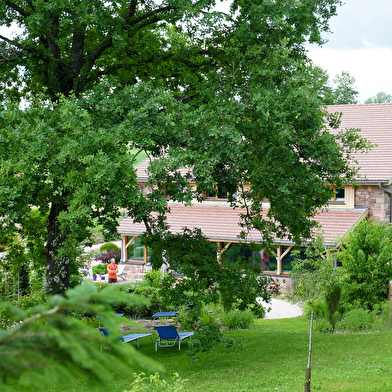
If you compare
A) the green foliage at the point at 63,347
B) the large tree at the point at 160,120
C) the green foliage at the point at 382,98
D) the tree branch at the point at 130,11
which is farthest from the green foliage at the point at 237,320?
the green foliage at the point at 382,98

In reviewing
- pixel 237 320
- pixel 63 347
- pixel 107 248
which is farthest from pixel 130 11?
pixel 107 248

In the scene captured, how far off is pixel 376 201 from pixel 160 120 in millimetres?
15513

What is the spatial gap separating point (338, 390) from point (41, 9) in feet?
30.4

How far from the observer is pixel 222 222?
24078 mm

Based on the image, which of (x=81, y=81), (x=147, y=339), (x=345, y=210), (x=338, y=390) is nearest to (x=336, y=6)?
(x=81, y=81)

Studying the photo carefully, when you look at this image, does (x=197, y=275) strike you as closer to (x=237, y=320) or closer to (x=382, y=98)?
(x=237, y=320)

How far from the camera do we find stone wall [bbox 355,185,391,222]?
2200 cm

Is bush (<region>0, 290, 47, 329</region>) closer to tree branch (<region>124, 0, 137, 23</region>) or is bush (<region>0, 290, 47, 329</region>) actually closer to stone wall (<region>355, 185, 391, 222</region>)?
tree branch (<region>124, 0, 137, 23</region>)

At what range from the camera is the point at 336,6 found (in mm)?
11750

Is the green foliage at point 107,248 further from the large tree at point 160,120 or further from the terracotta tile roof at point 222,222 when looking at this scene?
the large tree at point 160,120

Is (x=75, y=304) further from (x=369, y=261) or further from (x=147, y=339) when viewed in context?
(x=369, y=261)

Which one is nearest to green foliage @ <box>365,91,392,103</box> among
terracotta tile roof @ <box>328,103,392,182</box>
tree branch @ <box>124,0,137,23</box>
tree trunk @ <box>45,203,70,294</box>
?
terracotta tile roof @ <box>328,103,392,182</box>

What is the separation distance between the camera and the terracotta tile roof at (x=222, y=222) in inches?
845

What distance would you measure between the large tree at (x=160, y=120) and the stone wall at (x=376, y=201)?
12044 millimetres
